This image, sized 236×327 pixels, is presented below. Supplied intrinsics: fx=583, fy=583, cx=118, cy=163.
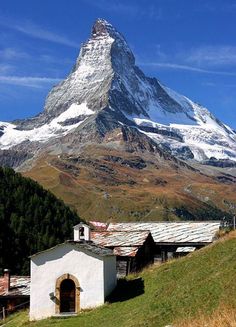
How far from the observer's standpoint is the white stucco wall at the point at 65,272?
126ft

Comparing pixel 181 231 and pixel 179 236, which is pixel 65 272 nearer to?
pixel 179 236

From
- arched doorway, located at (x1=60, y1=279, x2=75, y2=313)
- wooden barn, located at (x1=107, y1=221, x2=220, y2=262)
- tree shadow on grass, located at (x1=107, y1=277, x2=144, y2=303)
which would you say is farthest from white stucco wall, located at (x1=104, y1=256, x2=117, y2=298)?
wooden barn, located at (x1=107, y1=221, x2=220, y2=262)

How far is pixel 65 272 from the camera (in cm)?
3947

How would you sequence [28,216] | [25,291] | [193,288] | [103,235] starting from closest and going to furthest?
[193,288] → [103,235] → [25,291] → [28,216]

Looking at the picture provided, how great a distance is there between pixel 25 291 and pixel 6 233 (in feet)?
175

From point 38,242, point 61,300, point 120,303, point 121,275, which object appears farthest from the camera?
point 38,242

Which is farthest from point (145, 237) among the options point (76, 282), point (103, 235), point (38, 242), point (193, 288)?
point (38, 242)

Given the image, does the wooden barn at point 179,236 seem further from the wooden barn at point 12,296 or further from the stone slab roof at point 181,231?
the wooden barn at point 12,296

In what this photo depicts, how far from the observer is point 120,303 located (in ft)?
118

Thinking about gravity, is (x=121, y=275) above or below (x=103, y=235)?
below

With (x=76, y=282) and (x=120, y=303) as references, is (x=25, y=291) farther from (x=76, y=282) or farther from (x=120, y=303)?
(x=120, y=303)

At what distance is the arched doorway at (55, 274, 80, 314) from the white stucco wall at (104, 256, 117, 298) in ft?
6.22

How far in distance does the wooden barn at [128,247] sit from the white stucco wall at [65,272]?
279 inches

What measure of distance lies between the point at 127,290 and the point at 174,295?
8758 mm
